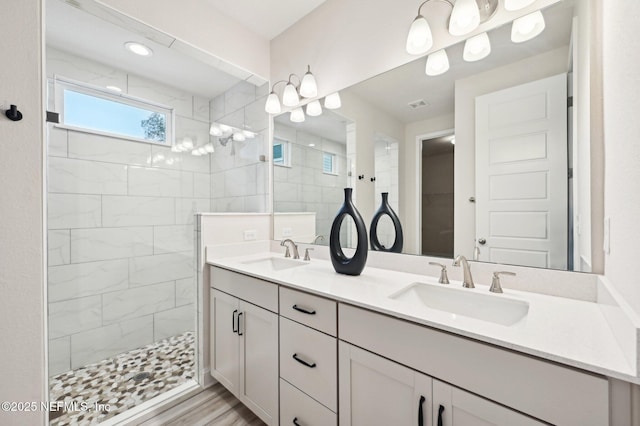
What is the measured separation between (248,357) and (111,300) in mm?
1604

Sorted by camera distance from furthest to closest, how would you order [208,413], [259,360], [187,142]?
[187,142]
[208,413]
[259,360]

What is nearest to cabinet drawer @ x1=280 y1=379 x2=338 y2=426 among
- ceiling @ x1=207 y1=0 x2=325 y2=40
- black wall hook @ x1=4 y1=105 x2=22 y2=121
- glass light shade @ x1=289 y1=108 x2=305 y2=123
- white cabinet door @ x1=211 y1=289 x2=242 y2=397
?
white cabinet door @ x1=211 y1=289 x2=242 y2=397

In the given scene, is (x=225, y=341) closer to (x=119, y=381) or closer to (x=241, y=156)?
(x=119, y=381)

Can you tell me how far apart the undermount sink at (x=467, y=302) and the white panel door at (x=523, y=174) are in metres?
0.23

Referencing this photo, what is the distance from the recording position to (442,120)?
1336mm

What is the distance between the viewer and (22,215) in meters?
1.11

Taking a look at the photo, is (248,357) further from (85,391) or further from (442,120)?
(442,120)

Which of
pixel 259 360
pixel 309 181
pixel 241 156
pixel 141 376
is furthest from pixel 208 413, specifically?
pixel 241 156

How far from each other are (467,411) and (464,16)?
1538 mm

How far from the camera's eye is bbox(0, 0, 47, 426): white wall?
41.9 inches

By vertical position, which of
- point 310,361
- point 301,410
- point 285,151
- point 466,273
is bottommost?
point 301,410

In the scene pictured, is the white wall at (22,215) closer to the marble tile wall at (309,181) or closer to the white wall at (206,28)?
the white wall at (206,28)

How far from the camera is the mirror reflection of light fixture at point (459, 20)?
3.83 feet

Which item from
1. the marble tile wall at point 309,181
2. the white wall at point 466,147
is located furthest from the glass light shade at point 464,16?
the marble tile wall at point 309,181
